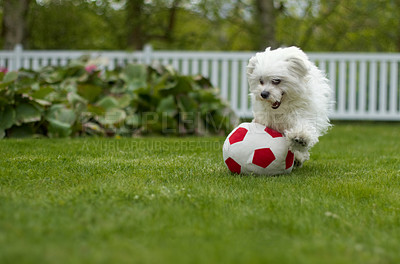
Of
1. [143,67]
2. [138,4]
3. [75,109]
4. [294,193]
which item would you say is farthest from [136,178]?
[138,4]

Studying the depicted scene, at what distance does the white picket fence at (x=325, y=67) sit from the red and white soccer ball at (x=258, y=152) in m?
5.90

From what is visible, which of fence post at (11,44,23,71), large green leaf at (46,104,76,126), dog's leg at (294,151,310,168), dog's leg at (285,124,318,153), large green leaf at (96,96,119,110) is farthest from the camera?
fence post at (11,44,23,71)

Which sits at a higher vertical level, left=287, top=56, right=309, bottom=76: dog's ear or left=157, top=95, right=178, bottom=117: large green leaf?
left=287, top=56, right=309, bottom=76: dog's ear

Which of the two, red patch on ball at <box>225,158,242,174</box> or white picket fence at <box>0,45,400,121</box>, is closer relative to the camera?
red patch on ball at <box>225,158,242,174</box>

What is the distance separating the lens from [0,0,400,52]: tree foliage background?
12.3 meters

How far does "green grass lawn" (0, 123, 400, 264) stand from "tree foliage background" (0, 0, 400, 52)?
8.62 m

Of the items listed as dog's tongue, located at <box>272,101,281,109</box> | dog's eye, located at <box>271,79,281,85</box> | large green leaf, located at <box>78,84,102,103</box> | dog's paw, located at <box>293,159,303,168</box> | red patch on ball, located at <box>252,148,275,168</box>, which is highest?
dog's eye, located at <box>271,79,281,85</box>

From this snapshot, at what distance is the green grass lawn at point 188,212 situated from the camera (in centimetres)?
196

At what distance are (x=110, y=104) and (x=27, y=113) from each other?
1.27 meters

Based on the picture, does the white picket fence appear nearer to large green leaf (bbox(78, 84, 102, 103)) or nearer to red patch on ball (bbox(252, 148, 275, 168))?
large green leaf (bbox(78, 84, 102, 103))

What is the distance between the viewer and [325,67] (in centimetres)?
993

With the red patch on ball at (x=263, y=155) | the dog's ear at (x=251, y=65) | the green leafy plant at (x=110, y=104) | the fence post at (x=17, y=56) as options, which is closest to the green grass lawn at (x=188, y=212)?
the red patch on ball at (x=263, y=155)

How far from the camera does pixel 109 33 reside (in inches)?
526

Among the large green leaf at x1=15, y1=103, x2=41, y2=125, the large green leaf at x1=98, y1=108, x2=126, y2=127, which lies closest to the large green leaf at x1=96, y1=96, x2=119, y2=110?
the large green leaf at x1=98, y1=108, x2=126, y2=127
